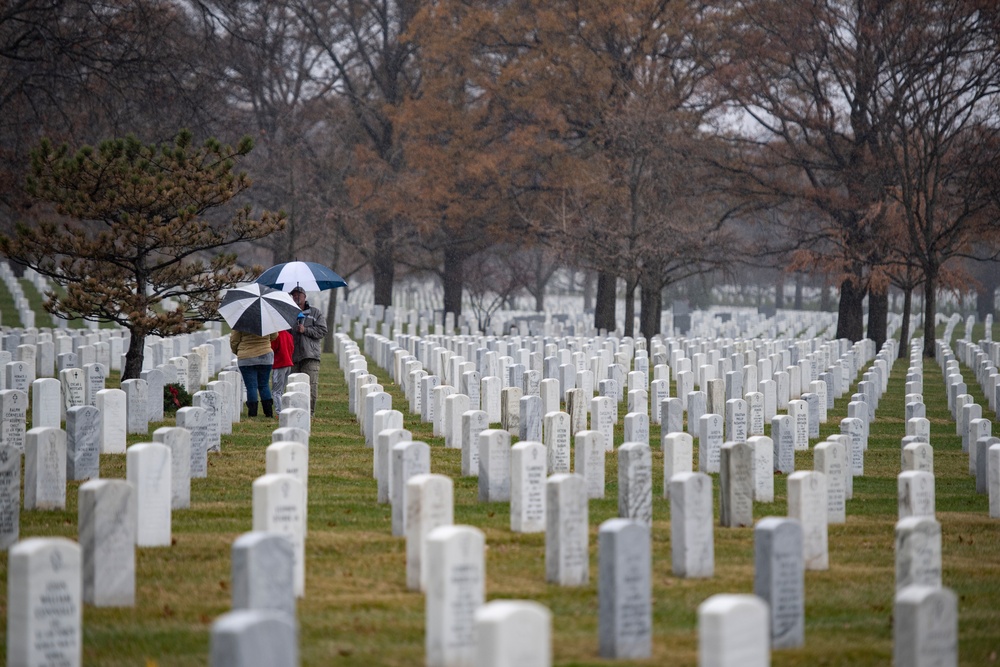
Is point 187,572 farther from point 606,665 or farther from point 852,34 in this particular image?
point 852,34

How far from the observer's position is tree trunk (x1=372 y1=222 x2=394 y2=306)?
136 feet

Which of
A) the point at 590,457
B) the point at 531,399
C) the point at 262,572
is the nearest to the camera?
the point at 262,572

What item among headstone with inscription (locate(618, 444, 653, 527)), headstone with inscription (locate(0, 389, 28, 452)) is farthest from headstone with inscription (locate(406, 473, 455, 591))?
headstone with inscription (locate(0, 389, 28, 452))

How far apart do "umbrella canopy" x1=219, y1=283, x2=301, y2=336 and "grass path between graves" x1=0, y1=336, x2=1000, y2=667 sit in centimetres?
285

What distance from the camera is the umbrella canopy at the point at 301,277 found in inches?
727

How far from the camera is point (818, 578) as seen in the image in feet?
27.9

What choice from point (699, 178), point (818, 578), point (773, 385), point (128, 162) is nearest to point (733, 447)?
point (818, 578)

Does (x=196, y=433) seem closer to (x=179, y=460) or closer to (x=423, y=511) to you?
(x=179, y=460)

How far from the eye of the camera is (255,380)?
56.0ft

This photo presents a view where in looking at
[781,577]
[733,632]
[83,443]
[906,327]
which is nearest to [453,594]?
[733,632]

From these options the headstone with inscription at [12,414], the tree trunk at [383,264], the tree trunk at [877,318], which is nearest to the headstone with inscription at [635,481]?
the headstone with inscription at [12,414]

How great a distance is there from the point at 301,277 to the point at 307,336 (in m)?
1.92

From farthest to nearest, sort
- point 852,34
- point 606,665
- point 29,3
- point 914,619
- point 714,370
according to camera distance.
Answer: point 852,34 → point 29,3 → point 714,370 → point 606,665 → point 914,619

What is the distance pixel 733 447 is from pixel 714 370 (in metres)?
11.7
